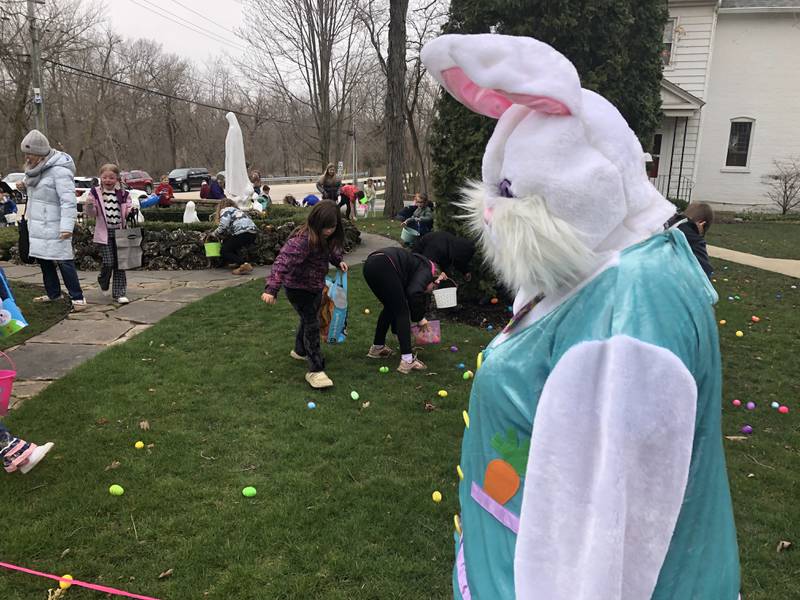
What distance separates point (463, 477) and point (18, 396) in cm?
459

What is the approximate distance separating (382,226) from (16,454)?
1318 cm

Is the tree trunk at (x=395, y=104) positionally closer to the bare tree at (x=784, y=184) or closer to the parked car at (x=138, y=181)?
the bare tree at (x=784, y=184)

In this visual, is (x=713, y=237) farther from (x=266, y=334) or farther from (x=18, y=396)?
(x=18, y=396)

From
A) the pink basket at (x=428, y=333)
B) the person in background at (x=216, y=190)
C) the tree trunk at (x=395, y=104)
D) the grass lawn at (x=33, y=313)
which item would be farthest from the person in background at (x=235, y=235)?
the tree trunk at (x=395, y=104)

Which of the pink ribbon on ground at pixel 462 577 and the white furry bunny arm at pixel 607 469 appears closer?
the white furry bunny arm at pixel 607 469

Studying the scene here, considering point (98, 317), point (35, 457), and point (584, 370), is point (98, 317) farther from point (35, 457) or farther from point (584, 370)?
point (584, 370)

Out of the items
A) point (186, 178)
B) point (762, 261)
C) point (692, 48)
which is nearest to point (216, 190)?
point (762, 261)

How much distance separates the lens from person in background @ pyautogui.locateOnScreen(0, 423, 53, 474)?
3480mm

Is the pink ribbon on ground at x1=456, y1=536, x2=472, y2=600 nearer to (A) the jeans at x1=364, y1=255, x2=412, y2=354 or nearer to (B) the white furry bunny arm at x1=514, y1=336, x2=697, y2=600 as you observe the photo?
(B) the white furry bunny arm at x1=514, y1=336, x2=697, y2=600

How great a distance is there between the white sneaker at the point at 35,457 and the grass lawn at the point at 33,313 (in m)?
2.80

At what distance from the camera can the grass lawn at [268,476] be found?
286cm

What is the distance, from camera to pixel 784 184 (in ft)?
67.8

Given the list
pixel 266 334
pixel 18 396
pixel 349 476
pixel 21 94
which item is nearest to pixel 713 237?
pixel 266 334

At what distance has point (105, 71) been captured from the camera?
43.5 metres
